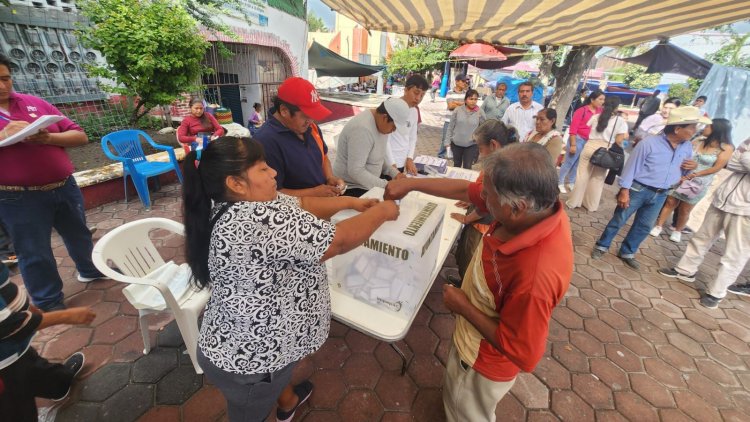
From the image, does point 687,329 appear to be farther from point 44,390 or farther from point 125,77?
point 125,77

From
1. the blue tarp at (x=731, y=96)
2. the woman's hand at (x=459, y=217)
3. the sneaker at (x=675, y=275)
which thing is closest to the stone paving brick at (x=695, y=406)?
the sneaker at (x=675, y=275)

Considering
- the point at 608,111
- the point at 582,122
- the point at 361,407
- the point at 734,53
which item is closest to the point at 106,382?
the point at 361,407

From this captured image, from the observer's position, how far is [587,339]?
2.92 meters

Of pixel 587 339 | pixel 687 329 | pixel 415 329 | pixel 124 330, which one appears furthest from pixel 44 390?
pixel 687 329

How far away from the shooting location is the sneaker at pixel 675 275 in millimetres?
3865

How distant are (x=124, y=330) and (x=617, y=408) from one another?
402cm

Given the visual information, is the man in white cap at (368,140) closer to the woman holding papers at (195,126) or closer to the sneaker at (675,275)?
the woman holding papers at (195,126)

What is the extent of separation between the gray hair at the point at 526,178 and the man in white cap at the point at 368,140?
1.41 m

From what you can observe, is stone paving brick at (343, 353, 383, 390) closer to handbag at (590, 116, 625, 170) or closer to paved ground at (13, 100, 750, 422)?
paved ground at (13, 100, 750, 422)

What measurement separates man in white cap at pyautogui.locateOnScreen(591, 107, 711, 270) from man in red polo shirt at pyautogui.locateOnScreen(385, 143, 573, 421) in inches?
128

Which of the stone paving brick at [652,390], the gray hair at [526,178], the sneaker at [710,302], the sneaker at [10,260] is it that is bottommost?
the stone paving brick at [652,390]

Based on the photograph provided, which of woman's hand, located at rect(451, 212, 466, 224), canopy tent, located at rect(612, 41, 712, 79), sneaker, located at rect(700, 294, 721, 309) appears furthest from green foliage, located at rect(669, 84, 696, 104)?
woman's hand, located at rect(451, 212, 466, 224)

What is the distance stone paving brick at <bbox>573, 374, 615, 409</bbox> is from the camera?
7.66ft

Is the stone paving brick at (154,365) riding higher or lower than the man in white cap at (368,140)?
lower
